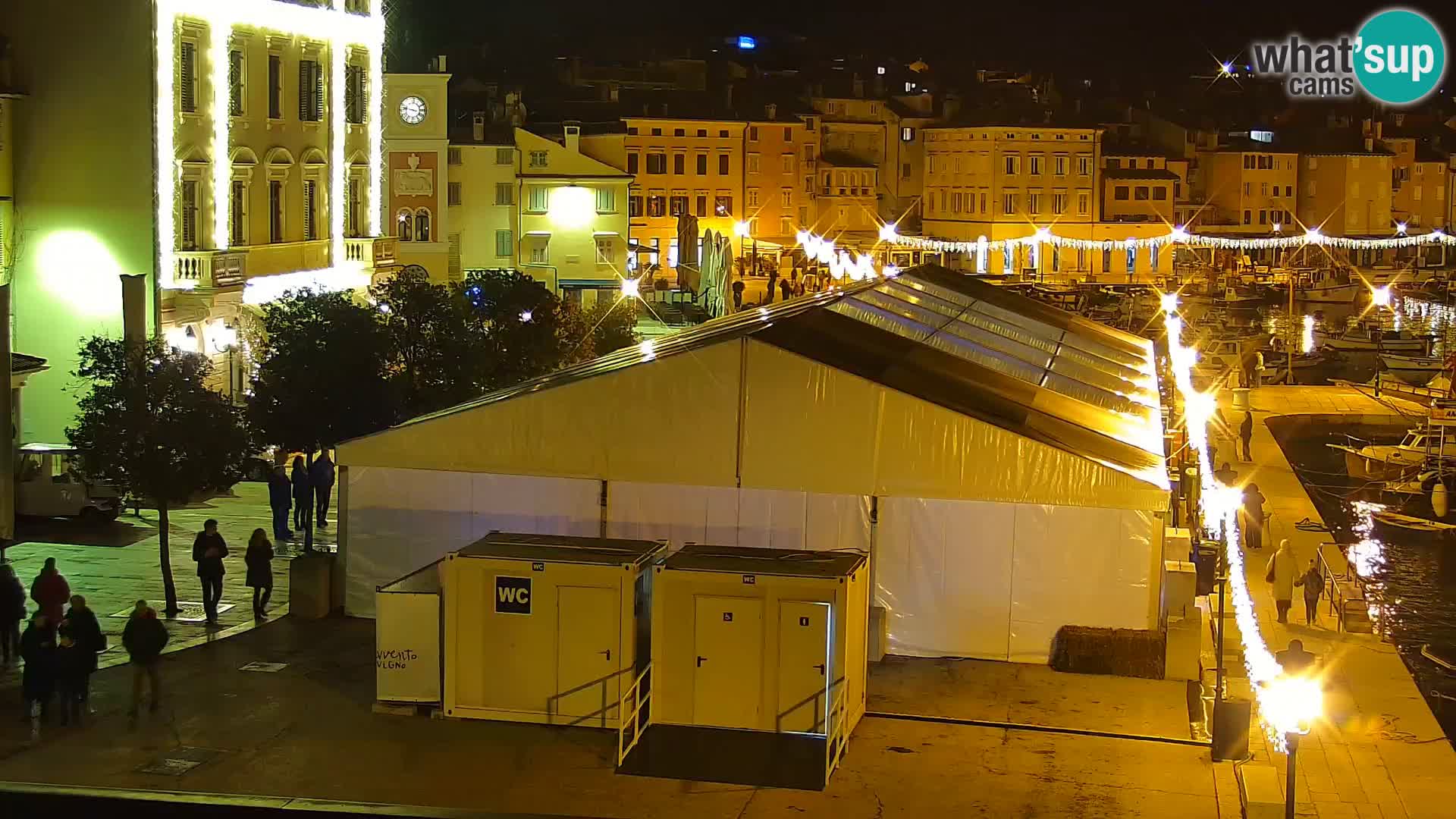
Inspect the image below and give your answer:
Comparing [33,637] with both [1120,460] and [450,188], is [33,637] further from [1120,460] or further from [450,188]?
[450,188]

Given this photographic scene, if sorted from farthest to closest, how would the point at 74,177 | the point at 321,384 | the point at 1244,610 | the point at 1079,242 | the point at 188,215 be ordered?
the point at 1079,242 → the point at 188,215 → the point at 74,177 → the point at 321,384 → the point at 1244,610

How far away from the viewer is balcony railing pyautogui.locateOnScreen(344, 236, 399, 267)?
4472 centimetres

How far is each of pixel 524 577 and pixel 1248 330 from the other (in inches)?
2601

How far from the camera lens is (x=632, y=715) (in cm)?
1605

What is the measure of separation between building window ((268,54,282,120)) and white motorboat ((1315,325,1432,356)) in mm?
40213

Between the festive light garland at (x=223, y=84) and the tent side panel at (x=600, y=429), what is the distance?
18.0m

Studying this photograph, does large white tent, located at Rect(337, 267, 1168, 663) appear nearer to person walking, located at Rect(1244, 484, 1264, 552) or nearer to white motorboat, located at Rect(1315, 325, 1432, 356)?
person walking, located at Rect(1244, 484, 1264, 552)

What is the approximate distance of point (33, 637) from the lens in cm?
1653

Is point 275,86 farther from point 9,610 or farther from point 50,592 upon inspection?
point 50,592

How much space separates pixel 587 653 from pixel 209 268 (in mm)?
23440

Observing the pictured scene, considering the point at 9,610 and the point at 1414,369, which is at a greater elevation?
the point at 1414,369

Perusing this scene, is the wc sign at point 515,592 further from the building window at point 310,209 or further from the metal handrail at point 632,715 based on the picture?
the building window at point 310,209

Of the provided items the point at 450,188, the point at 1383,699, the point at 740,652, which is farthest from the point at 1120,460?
the point at 450,188

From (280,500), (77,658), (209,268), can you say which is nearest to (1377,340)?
(209,268)
